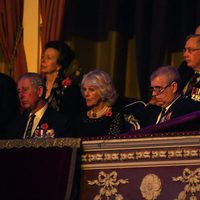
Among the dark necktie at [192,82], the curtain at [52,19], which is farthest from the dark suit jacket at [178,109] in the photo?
the curtain at [52,19]

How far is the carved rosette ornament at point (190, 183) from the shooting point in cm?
518

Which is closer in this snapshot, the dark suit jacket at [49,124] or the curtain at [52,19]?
the dark suit jacket at [49,124]

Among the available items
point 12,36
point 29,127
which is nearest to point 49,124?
point 29,127

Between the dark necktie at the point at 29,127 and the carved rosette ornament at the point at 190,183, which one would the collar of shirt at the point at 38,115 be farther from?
the carved rosette ornament at the point at 190,183

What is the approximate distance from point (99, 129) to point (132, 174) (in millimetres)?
939

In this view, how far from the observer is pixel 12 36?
29.6 ft

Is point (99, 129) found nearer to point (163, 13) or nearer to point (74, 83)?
point (74, 83)

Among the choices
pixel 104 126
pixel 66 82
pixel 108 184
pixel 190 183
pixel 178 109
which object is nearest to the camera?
pixel 190 183

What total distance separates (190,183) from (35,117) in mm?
1875

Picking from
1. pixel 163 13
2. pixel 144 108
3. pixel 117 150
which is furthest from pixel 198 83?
pixel 163 13

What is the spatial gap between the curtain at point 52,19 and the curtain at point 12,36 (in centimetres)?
37

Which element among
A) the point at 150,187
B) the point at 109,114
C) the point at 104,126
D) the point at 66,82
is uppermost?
the point at 66,82

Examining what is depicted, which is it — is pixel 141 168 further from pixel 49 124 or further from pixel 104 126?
pixel 49 124

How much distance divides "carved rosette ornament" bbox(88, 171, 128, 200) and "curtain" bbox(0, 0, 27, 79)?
3.58 metres
